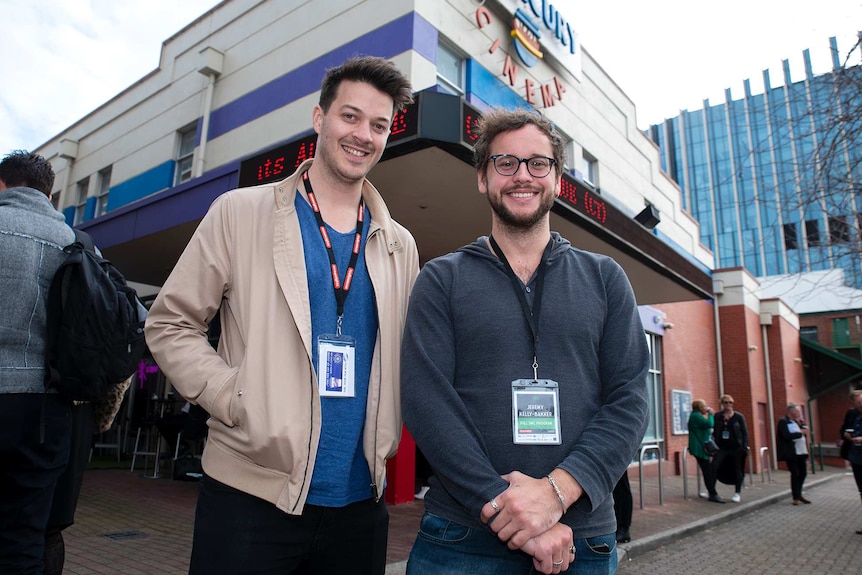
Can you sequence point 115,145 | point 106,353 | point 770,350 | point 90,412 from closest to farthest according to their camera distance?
point 106,353 → point 90,412 → point 115,145 → point 770,350

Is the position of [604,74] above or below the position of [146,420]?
above

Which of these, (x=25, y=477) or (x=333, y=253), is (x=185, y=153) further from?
(x=333, y=253)

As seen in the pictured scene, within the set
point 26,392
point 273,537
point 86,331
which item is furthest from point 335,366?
point 26,392

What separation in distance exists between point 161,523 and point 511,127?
5.89m

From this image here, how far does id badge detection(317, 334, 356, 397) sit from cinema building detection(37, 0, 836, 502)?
373cm

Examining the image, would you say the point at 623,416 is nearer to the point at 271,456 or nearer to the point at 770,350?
the point at 271,456

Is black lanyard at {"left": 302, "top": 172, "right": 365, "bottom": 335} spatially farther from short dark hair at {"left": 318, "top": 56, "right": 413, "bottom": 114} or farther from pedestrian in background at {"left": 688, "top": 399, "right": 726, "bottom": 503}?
pedestrian in background at {"left": 688, "top": 399, "right": 726, "bottom": 503}

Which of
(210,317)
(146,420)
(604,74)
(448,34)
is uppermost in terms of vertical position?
(604,74)

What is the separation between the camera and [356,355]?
178 centimetres

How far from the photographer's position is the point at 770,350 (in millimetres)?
22297

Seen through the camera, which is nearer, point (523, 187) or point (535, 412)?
point (535, 412)

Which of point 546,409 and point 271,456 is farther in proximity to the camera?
point 546,409

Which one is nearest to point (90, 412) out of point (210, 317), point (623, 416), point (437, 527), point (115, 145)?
point (210, 317)

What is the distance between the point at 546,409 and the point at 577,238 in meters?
6.84
